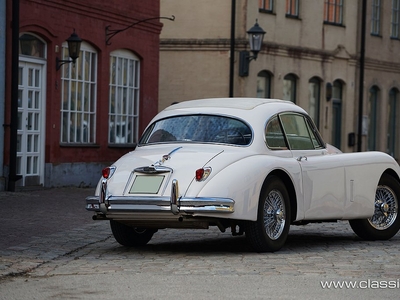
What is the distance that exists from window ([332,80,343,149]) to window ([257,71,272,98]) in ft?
13.3

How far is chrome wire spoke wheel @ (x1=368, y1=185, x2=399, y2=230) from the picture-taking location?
12750 mm

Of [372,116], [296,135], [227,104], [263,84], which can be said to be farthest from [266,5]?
[227,104]

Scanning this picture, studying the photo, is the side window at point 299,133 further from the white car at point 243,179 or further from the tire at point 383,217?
the tire at point 383,217

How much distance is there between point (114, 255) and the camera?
36.0 ft

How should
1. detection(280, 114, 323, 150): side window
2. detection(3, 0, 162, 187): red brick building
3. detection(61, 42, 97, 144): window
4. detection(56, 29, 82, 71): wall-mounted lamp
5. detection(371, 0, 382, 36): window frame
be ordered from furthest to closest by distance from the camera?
detection(371, 0, 382, 36): window frame → detection(61, 42, 97, 144): window → detection(56, 29, 82, 71): wall-mounted lamp → detection(3, 0, 162, 187): red brick building → detection(280, 114, 323, 150): side window

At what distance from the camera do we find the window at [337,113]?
1421 inches

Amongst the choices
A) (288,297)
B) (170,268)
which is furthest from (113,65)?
(288,297)

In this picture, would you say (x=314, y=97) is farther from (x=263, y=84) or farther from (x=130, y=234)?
(x=130, y=234)

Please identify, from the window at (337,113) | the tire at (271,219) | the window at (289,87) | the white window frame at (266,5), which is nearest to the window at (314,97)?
the window at (289,87)

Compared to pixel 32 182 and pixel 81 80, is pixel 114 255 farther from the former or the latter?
pixel 81 80

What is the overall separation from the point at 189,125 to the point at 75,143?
11.2 metres

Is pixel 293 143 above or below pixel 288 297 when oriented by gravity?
above

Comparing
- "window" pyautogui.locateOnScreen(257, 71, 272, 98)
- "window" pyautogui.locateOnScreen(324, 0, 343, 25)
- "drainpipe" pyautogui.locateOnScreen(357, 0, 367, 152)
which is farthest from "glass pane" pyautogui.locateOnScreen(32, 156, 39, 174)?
"drainpipe" pyautogui.locateOnScreen(357, 0, 367, 152)

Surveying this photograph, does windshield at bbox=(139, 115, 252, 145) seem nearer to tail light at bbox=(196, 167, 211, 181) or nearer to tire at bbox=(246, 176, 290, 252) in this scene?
tire at bbox=(246, 176, 290, 252)
